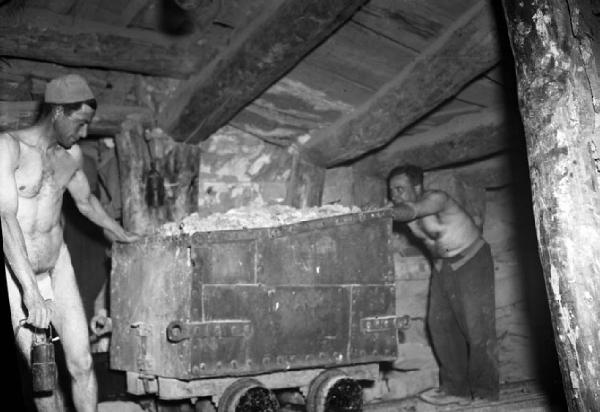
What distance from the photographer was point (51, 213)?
12.7ft

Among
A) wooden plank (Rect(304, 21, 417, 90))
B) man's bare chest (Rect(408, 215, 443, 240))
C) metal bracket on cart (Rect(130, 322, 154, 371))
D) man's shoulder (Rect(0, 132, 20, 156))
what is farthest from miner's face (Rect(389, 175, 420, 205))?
man's shoulder (Rect(0, 132, 20, 156))

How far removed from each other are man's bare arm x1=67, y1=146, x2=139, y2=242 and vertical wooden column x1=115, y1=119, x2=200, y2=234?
1.95 ft

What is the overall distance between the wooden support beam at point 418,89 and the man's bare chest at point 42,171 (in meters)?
2.17

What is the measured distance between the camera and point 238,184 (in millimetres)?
5570

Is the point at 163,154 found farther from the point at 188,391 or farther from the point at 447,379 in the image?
the point at 447,379

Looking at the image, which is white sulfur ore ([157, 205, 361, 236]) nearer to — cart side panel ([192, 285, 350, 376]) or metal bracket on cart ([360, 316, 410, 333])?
cart side panel ([192, 285, 350, 376])

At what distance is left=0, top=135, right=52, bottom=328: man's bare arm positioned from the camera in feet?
10.8

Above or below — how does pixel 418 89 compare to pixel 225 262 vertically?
above

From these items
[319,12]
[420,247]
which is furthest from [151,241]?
[420,247]

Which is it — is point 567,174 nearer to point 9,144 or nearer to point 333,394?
point 333,394

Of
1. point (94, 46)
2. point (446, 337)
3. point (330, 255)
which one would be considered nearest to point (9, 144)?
point (94, 46)

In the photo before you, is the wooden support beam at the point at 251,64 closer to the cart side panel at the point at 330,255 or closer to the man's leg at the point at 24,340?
the cart side panel at the point at 330,255

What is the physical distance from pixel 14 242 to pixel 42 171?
540 mm

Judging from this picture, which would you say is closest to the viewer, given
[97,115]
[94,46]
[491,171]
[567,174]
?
[567,174]
